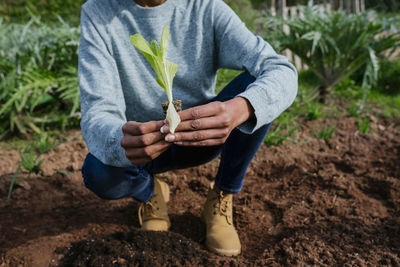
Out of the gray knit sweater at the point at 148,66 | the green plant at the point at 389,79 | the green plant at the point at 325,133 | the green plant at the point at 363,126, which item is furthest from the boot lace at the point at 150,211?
the green plant at the point at 389,79

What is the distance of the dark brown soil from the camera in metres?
1.38

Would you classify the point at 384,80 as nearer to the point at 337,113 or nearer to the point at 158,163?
the point at 337,113

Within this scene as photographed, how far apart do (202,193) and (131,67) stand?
89 centimetres

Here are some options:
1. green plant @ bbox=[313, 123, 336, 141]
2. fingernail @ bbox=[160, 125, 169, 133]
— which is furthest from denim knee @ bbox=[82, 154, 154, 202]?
green plant @ bbox=[313, 123, 336, 141]

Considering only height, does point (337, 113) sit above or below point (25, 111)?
below

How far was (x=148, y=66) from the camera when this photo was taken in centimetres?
148

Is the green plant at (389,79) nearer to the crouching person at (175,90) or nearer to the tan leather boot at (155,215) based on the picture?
the crouching person at (175,90)

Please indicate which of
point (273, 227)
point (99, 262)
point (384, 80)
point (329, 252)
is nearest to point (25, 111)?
point (99, 262)

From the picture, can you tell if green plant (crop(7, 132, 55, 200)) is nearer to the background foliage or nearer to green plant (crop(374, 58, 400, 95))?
the background foliage

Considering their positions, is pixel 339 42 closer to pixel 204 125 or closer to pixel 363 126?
pixel 363 126

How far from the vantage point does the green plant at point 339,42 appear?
2.83 m

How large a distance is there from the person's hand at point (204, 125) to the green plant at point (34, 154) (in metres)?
1.30

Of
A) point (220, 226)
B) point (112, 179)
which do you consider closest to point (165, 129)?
point (112, 179)

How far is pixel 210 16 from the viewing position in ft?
4.75
